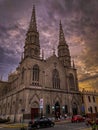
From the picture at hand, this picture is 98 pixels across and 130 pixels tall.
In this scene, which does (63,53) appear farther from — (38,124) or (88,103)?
(38,124)

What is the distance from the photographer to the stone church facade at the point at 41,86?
126 ft


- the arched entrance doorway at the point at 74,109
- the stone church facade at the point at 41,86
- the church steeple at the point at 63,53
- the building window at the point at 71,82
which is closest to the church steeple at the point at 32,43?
the stone church facade at the point at 41,86

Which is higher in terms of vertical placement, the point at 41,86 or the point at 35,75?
the point at 35,75

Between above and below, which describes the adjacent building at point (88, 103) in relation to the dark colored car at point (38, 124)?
above

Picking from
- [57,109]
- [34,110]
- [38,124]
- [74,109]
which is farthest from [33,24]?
[38,124]

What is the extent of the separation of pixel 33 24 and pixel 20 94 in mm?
27466

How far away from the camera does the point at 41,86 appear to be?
136 ft

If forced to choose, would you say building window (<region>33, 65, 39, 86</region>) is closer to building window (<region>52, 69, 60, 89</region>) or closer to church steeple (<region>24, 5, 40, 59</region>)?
church steeple (<region>24, 5, 40, 59</region>)

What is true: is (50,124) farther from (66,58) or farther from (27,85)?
(66,58)

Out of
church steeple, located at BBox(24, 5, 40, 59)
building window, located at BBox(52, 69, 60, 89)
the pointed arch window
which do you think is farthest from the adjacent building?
church steeple, located at BBox(24, 5, 40, 59)

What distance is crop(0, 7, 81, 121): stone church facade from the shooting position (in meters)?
38.4

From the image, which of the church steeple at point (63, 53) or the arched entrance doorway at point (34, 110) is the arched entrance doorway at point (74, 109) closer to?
the arched entrance doorway at point (34, 110)

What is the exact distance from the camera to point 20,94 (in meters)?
40.9

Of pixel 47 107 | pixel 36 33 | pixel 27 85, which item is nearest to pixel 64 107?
pixel 47 107
